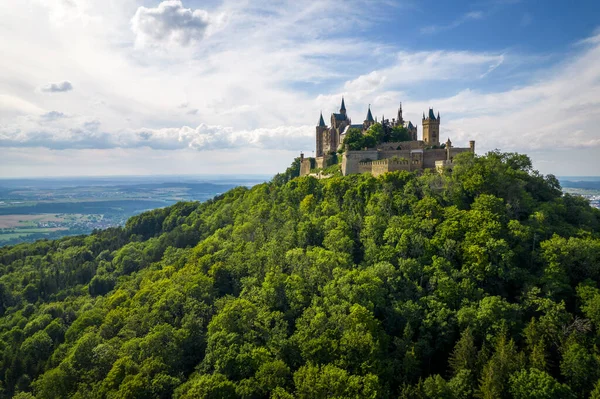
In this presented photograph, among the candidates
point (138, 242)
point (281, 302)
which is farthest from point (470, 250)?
point (138, 242)

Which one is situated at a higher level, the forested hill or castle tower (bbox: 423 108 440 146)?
castle tower (bbox: 423 108 440 146)

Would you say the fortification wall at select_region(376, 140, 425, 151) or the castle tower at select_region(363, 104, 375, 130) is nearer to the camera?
the fortification wall at select_region(376, 140, 425, 151)

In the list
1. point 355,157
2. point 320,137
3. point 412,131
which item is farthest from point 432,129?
point 320,137

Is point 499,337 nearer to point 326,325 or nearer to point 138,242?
point 326,325

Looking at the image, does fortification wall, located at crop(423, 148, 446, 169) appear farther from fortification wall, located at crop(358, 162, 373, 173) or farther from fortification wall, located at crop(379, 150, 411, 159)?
fortification wall, located at crop(358, 162, 373, 173)

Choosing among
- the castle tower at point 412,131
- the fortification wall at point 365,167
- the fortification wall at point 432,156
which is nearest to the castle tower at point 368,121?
the castle tower at point 412,131

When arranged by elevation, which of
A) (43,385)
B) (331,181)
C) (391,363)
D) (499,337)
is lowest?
(43,385)

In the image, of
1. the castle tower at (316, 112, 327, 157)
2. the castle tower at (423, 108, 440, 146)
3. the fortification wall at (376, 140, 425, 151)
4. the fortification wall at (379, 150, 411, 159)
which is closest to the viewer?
the fortification wall at (379, 150, 411, 159)

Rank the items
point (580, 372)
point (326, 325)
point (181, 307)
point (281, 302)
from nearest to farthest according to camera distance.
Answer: point (580, 372), point (326, 325), point (281, 302), point (181, 307)

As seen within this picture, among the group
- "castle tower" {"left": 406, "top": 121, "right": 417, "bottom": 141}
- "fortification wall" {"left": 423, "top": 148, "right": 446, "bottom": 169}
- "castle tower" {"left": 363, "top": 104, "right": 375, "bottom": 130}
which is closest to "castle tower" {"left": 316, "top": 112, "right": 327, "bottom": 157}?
"castle tower" {"left": 363, "top": 104, "right": 375, "bottom": 130}
